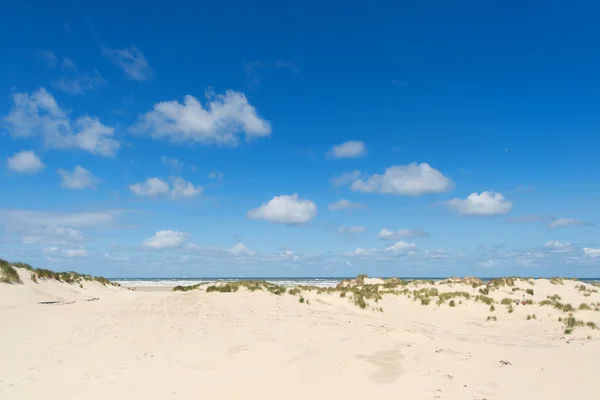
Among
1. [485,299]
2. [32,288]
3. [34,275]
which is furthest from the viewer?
[34,275]

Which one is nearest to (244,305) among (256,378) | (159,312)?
(159,312)

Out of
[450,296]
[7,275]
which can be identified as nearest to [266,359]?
[450,296]

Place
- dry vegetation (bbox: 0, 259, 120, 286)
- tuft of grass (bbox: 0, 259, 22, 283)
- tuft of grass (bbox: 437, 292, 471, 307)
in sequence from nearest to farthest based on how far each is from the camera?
tuft of grass (bbox: 0, 259, 22, 283), dry vegetation (bbox: 0, 259, 120, 286), tuft of grass (bbox: 437, 292, 471, 307)

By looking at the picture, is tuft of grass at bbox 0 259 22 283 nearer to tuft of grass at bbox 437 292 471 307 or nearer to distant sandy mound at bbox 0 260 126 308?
distant sandy mound at bbox 0 260 126 308

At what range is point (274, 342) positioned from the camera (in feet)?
35.8

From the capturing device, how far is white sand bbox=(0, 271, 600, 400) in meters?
7.44

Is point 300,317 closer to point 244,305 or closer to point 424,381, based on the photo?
point 244,305

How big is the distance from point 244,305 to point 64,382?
38.9ft

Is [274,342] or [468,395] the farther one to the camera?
[274,342]

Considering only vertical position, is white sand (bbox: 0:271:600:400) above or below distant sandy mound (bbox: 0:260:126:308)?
below

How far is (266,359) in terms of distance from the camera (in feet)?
30.8

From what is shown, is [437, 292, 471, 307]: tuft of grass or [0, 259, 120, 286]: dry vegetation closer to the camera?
[0, 259, 120, 286]: dry vegetation

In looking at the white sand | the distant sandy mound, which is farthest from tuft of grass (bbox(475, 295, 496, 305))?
the distant sandy mound

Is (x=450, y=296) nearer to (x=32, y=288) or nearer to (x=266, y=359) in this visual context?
(x=266, y=359)
